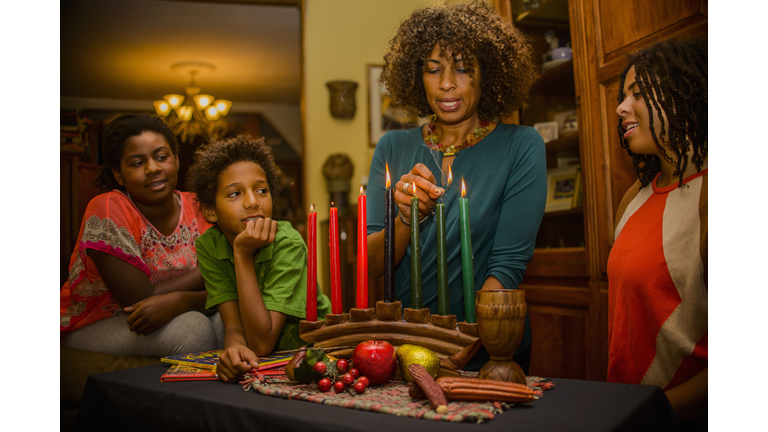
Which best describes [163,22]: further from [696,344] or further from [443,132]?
[696,344]

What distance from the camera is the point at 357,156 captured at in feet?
11.1

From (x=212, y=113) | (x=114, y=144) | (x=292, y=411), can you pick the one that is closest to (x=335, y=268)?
(x=292, y=411)

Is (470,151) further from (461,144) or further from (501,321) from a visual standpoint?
(501,321)

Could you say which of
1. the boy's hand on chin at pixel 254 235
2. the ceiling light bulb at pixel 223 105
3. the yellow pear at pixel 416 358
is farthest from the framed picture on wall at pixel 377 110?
the yellow pear at pixel 416 358

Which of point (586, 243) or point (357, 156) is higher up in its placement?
point (357, 156)

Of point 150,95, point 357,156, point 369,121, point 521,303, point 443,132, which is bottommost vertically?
point 521,303

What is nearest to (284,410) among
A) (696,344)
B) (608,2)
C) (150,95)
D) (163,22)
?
(696,344)

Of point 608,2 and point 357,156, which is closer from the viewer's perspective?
point 608,2

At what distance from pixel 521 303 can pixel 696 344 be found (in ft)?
1.39

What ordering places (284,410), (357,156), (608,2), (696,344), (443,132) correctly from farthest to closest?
(357,156) < (608,2) < (443,132) < (696,344) < (284,410)

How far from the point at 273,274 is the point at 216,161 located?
318 mm

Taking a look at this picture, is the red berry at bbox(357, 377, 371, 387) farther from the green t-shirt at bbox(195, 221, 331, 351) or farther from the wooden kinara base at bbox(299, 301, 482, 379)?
the green t-shirt at bbox(195, 221, 331, 351)
